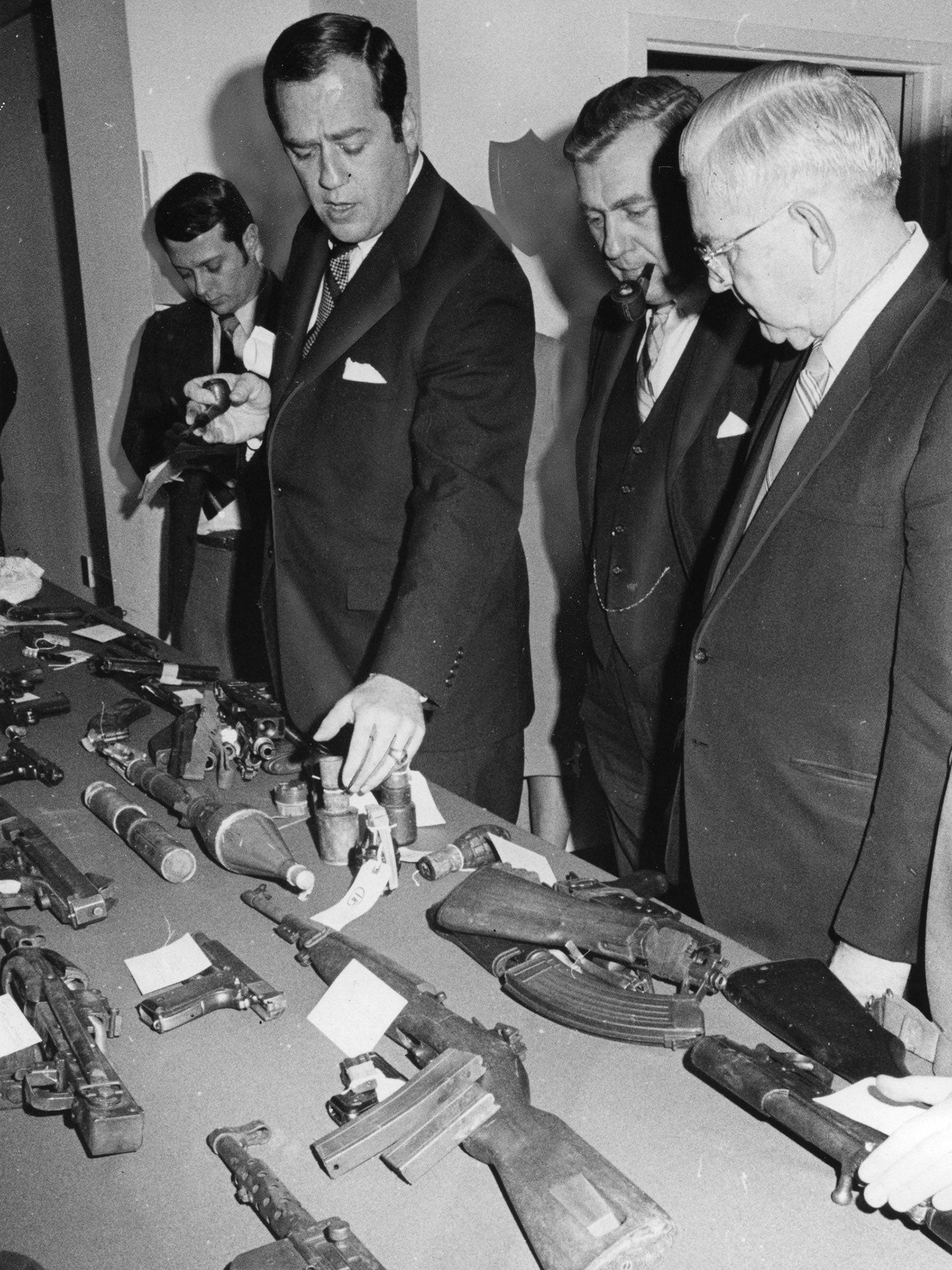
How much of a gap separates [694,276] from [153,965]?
1.86 metres

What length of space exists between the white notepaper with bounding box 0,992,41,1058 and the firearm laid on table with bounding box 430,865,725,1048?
2.00 feet

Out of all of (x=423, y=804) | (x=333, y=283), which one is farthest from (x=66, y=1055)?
(x=333, y=283)

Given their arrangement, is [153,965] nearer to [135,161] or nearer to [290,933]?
[290,933]

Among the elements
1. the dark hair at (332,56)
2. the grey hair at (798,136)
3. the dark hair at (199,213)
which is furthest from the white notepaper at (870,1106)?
the dark hair at (199,213)

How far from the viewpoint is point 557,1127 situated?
1306 mm

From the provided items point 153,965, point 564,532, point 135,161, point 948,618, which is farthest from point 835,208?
point 135,161

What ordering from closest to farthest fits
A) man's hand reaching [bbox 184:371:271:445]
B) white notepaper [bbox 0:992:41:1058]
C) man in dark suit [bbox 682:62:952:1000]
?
white notepaper [bbox 0:992:41:1058] → man in dark suit [bbox 682:62:952:1000] → man's hand reaching [bbox 184:371:271:445]

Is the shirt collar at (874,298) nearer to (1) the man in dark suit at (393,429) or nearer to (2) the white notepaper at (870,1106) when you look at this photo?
(1) the man in dark suit at (393,429)

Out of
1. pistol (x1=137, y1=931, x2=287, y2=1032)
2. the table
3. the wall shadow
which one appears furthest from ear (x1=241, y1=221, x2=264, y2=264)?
pistol (x1=137, y1=931, x2=287, y2=1032)

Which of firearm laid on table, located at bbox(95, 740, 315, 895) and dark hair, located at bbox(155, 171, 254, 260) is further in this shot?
dark hair, located at bbox(155, 171, 254, 260)

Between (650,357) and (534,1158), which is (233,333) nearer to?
(650,357)

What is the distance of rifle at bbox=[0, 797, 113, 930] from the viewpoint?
1.88m

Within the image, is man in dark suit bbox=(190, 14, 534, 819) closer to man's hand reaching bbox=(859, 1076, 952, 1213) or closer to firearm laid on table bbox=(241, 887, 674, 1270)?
firearm laid on table bbox=(241, 887, 674, 1270)

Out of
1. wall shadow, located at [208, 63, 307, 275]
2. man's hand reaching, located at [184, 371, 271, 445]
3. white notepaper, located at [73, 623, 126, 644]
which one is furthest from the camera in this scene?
wall shadow, located at [208, 63, 307, 275]
